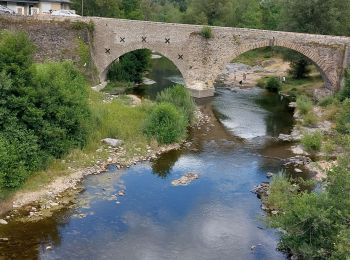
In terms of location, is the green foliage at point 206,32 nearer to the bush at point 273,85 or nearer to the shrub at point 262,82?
the bush at point 273,85

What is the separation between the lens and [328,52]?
3322 centimetres

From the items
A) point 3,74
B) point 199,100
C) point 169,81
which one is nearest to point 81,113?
point 3,74

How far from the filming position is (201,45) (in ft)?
115

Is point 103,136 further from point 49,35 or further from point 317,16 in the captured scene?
point 317,16

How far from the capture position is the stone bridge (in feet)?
109

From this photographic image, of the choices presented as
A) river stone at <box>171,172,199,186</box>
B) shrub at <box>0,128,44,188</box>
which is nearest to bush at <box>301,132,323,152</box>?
river stone at <box>171,172,199,186</box>

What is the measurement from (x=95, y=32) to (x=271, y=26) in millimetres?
31341

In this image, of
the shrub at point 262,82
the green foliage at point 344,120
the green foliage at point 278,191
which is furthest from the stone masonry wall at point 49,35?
the green foliage at point 278,191

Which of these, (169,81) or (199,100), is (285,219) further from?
(169,81)

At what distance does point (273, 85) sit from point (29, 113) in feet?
88.4

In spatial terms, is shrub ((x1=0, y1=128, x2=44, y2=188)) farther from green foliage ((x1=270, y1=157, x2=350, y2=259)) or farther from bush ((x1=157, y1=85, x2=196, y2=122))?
bush ((x1=157, y1=85, x2=196, y2=122))

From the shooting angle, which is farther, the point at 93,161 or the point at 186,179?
the point at 93,161

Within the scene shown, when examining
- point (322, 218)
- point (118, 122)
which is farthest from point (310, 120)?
point (322, 218)

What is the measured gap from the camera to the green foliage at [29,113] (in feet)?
60.5
